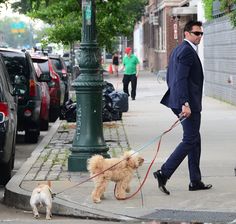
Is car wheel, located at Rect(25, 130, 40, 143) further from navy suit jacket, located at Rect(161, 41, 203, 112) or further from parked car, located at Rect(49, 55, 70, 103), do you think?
parked car, located at Rect(49, 55, 70, 103)

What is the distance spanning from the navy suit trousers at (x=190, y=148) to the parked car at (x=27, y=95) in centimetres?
660

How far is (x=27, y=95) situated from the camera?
16.2 meters

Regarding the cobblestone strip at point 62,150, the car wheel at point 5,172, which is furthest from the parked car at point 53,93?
the car wheel at point 5,172

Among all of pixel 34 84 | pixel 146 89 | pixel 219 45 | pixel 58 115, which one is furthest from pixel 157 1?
pixel 34 84

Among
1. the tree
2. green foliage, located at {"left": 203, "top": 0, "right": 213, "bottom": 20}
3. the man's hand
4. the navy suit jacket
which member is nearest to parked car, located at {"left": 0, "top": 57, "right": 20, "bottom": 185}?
the navy suit jacket

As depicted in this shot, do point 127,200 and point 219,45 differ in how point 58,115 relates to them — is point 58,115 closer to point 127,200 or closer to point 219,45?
point 219,45

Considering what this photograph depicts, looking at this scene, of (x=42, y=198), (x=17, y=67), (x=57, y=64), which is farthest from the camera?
(x=57, y=64)

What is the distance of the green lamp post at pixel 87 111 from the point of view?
11.2m

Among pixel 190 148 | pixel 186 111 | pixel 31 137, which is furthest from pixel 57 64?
pixel 186 111

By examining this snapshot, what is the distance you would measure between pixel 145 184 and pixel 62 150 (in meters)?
4.15

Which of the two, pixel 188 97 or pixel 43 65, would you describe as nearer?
pixel 188 97

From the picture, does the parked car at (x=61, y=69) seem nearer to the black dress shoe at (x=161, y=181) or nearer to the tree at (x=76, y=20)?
the tree at (x=76, y=20)

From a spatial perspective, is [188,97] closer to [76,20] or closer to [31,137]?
[31,137]

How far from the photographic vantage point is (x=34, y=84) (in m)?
16.3
